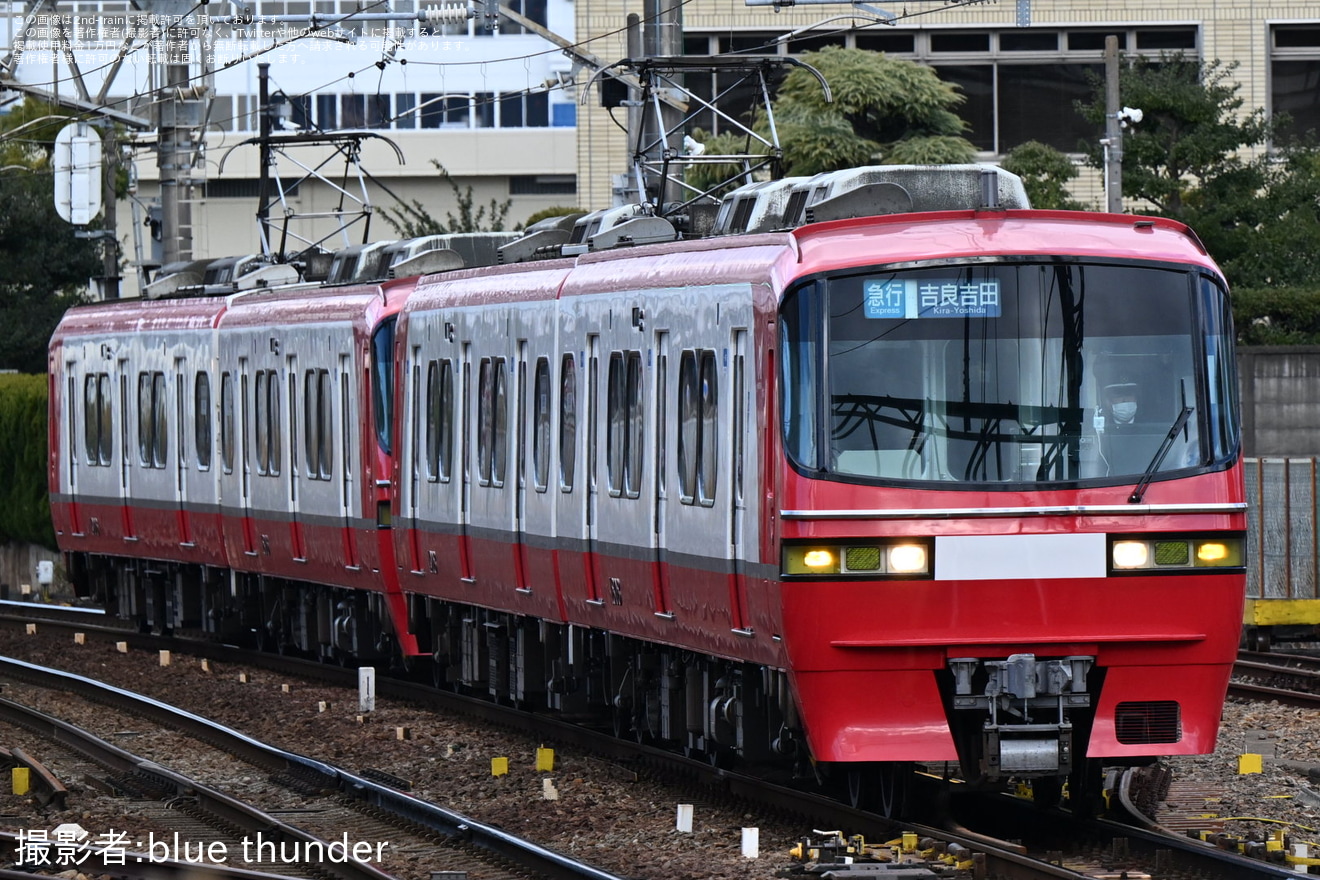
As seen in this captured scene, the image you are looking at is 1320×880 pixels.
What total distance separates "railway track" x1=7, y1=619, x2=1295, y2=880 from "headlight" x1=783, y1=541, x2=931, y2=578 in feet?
3.37

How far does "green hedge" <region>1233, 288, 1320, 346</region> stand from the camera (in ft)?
99.2

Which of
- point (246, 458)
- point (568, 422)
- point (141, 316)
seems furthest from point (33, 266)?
point (568, 422)

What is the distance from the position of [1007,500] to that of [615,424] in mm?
3497

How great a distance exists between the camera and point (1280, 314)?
30531 millimetres

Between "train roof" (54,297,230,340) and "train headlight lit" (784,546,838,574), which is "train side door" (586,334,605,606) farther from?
"train roof" (54,297,230,340)

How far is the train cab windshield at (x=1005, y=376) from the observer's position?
1051cm

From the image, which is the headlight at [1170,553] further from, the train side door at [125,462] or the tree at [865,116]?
the tree at [865,116]

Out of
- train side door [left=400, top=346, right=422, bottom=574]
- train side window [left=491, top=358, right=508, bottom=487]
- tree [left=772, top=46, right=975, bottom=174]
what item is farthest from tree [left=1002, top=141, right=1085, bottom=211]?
train side window [left=491, top=358, right=508, bottom=487]

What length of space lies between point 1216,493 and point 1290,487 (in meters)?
10.2

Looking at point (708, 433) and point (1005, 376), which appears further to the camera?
point (708, 433)

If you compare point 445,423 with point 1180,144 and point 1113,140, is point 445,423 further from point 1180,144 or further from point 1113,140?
point 1180,144

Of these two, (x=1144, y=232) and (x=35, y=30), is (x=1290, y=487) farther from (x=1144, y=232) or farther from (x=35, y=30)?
(x=35, y=30)

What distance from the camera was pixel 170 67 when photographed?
28797 millimetres

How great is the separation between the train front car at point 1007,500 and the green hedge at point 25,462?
23161 millimetres
